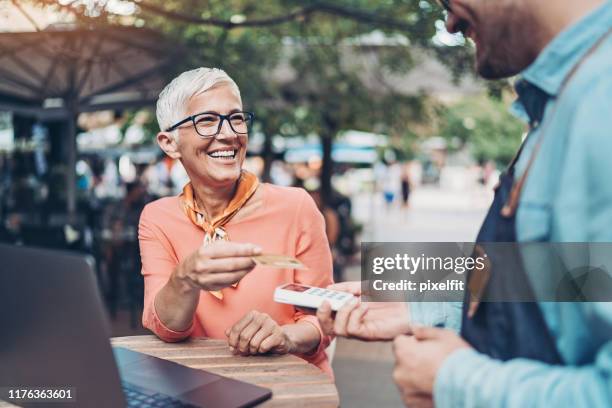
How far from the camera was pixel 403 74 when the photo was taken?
6.82 meters

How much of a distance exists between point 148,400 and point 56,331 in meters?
0.29

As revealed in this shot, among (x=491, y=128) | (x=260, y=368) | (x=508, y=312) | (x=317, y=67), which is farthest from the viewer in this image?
(x=491, y=128)

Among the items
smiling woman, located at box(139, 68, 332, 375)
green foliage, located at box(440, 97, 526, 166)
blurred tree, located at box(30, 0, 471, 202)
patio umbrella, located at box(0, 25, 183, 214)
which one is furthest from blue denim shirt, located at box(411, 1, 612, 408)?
green foliage, located at box(440, 97, 526, 166)

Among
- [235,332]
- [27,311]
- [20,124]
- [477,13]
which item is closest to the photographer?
[477,13]

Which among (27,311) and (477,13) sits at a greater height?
(477,13)

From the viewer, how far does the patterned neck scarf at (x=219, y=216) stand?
1.94m

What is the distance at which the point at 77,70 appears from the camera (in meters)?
6.06

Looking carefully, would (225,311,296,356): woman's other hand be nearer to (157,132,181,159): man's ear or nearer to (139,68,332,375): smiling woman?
(139,68,332,375): smiling woman

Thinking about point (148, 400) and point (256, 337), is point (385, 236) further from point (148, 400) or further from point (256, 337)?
point (148, 400)

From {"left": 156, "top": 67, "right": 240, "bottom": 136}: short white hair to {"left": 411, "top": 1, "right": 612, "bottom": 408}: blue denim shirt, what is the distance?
117 cm

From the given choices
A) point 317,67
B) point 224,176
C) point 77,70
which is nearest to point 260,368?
point 224,176

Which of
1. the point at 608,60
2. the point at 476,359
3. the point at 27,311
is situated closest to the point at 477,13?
the point at 608,60

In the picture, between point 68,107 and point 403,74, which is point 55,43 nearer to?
point 68,107

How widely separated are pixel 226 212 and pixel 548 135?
1.24 m
